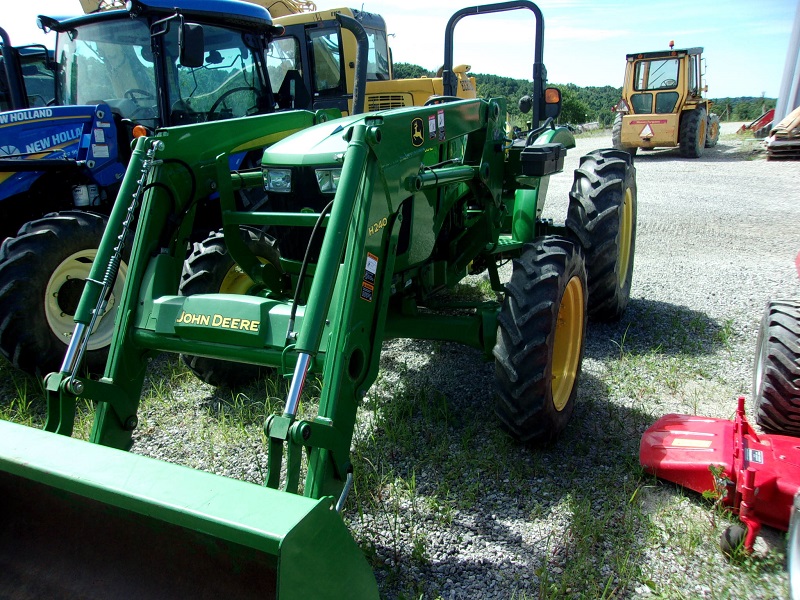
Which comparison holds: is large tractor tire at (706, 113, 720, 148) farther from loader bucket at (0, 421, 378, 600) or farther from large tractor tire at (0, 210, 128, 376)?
loader bucket at (0, 421, 378, 600)

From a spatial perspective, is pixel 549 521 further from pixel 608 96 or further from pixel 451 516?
pixel 608 96

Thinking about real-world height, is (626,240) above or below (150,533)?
above

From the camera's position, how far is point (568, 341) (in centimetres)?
347

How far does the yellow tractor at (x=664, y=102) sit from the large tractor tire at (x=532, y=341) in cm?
1385

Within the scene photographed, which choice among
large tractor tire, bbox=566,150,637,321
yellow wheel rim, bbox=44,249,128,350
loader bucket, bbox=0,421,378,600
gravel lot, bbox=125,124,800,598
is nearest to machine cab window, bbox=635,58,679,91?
gravel lot, bbox=125,124,800,598

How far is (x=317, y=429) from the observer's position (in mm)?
2072

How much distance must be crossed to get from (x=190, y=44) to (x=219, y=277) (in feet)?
5.96

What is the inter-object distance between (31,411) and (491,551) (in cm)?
296

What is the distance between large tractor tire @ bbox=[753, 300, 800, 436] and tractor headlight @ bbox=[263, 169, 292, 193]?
2406mm

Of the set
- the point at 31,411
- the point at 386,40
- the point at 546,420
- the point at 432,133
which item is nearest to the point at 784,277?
the point at 546,420

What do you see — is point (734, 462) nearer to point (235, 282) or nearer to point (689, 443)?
point (689, 443)

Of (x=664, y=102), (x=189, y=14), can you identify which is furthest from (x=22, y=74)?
(x=664, y=102)

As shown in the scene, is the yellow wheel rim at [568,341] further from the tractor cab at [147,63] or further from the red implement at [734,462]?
the tractor cab at [147,63]

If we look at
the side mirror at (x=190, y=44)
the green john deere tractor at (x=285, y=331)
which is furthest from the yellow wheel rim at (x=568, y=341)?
the side mirror at (x=190, y=44)
